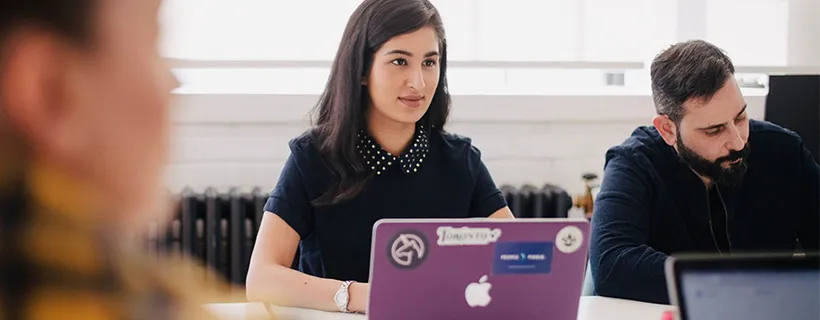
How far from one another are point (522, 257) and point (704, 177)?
0.92 meters

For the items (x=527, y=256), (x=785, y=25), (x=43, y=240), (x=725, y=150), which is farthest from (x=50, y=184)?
(x=785, y=25)

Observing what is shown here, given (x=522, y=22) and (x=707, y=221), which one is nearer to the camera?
(x=707, y=221)

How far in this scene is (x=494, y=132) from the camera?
120 inches

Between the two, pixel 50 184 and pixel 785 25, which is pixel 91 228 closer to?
pixel 50 184

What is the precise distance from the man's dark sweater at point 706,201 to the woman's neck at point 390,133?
1.51 feet

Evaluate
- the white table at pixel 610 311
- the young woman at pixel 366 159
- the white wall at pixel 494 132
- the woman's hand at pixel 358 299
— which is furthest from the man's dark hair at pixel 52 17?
the white wall at pixel 494 132

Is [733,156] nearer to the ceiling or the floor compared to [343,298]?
nearer to the ceiling

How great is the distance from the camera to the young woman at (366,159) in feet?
6.70

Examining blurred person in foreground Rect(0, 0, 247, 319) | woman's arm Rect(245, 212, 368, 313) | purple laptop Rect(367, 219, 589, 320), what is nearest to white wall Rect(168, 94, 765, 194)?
woman's arm Rect(245, 212, 368, 313)

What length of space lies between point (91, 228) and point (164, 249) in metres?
0.03

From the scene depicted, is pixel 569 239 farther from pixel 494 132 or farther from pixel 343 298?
pixel 494 132

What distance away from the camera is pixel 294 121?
2.93 m

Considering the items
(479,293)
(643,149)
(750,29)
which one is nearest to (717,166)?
(643,149)

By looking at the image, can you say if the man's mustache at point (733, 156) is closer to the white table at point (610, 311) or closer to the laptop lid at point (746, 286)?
the white table at point (610, 311)
